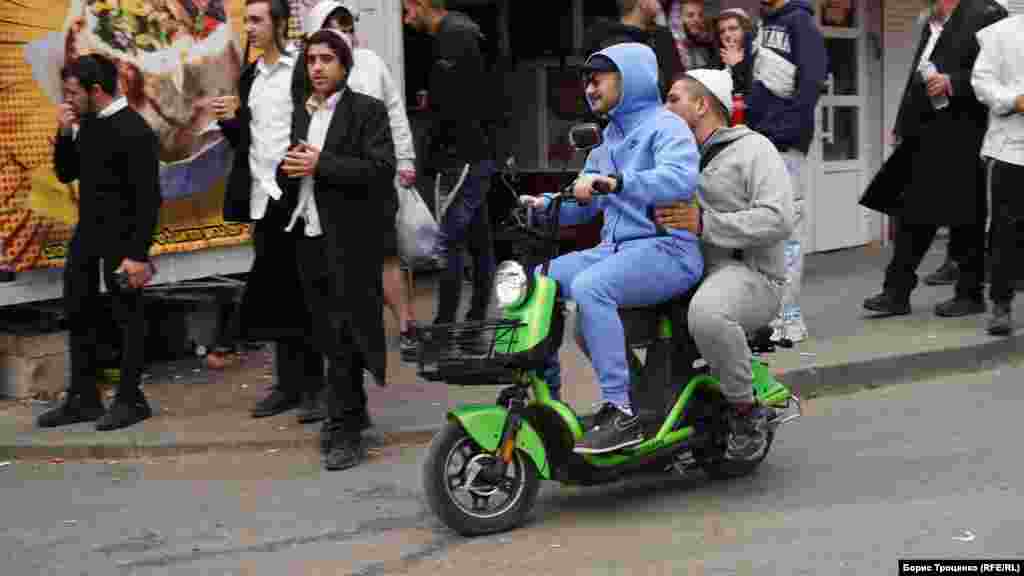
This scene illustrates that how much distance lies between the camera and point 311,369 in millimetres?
7938

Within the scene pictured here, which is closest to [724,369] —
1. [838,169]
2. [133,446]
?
[133,446]

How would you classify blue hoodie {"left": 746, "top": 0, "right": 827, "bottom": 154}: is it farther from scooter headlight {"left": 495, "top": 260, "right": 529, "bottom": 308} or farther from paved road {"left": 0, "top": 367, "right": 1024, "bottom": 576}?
scooter headlight {"left": 495, "top": 260, "right": 529, "bottom": 308}

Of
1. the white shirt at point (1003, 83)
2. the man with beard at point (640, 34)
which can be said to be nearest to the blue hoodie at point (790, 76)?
the man with beard at point (640, 34)

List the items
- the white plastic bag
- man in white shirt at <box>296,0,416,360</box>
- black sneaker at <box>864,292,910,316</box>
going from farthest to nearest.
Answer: black sneaker at <box>864,292,910,316</box> < the white plastic bag < man in white shirt at <box>296,0,416,360</box>

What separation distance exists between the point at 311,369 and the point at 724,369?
2648 mm

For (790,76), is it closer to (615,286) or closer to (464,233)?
(464,233)

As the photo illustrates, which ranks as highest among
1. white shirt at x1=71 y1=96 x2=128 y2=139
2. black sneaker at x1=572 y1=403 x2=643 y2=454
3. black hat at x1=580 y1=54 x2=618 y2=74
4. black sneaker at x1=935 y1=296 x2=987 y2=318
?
black hat at x1=580 y1=54 x2=618 y2=74

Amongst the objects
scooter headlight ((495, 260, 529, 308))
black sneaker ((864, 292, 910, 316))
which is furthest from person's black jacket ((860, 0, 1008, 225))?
scooter headlight ((495, 260, 529, 308))

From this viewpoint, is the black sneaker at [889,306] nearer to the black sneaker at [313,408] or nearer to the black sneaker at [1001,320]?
the black sneaker at [1001,320]

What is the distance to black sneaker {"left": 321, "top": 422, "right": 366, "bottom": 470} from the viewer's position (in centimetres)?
697

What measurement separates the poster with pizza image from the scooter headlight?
354 cm

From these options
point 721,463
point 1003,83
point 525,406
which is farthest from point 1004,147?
point 525,406

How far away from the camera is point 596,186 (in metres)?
5.72

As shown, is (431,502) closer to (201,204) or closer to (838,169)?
(201,204)
